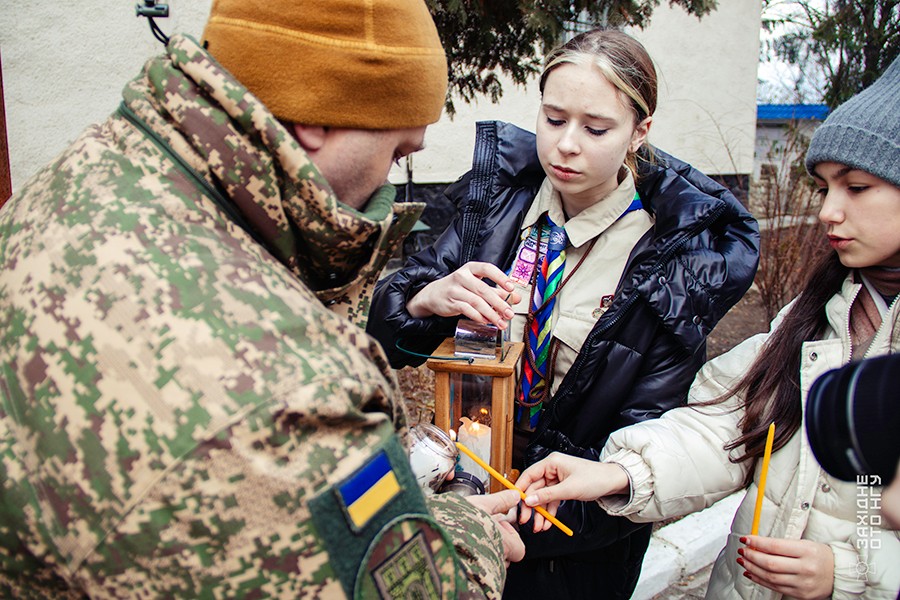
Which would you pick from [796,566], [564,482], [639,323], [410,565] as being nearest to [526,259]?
[639,323]

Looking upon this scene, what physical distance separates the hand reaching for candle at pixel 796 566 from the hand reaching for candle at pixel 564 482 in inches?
12.8

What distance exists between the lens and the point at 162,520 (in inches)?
30.8

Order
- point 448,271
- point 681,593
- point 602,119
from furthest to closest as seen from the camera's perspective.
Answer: point 681,593 < point 448,271 < point 602,119

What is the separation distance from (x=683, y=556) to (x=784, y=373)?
183 cm

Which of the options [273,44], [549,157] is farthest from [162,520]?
[549,157]

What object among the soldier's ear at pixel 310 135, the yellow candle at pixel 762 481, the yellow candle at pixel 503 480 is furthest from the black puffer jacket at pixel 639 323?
the soldier's ear at pixel 310 135

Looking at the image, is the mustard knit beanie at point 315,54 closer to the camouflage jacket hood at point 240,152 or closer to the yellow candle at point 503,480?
the camouflage jacket hood at point 240,152

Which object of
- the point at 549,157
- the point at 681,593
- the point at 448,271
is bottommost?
the point at 681,593

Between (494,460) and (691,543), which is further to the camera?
(691,543)

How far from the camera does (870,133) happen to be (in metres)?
1.54

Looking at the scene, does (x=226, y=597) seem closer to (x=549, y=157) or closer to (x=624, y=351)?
(x=624, y=351)

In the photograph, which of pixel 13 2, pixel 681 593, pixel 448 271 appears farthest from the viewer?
pixel 13 2

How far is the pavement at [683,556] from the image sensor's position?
3.11m

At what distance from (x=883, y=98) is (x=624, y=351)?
2.70 feet
